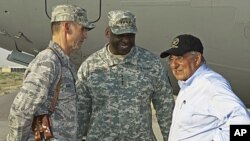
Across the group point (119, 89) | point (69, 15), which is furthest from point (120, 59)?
point (69, 15)

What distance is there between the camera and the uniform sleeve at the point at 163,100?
12.0 ft

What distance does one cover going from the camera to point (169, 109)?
3727 mm

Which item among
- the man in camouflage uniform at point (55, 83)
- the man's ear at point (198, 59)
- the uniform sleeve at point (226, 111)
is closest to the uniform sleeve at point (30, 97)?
the man in camouflage uniform at point (55, 83)

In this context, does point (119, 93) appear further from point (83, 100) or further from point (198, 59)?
point (198, 59)

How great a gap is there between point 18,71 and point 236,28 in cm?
3009

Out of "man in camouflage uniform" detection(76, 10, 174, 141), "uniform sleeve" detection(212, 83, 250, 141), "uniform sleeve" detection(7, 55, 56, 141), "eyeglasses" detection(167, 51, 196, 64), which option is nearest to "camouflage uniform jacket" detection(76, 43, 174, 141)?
"man in camouflage uniform" detection(76, 10, 174, 141)

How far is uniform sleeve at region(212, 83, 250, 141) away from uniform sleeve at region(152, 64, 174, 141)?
1445 millimetres

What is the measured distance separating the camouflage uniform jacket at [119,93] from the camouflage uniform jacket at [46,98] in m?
0.66

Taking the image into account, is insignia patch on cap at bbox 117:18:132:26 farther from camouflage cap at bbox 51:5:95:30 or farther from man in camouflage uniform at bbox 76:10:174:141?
camouflage cap at bbox 51:5:95:30

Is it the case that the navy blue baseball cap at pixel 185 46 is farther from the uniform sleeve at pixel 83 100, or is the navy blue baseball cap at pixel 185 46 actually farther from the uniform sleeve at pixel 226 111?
the uniform sleeve at pixel 83 100

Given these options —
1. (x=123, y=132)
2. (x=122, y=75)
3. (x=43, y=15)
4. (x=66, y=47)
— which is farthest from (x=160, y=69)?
(x=43, y=15)

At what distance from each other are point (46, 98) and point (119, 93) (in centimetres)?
95

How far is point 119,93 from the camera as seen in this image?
3566 millimetres

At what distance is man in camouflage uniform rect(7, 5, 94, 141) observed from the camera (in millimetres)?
2684
